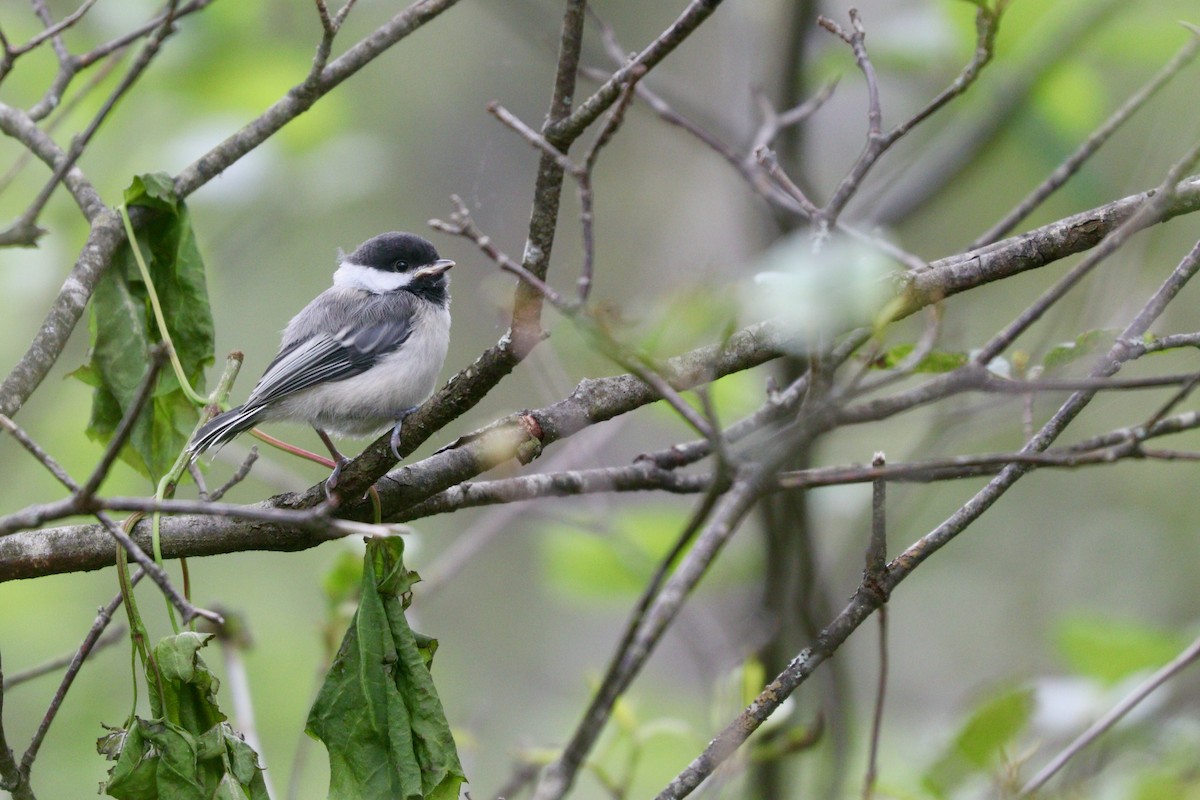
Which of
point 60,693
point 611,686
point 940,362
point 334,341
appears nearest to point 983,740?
point 940,362

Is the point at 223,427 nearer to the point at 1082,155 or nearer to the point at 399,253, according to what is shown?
the point at 399,253

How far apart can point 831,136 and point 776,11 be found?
6.42ft

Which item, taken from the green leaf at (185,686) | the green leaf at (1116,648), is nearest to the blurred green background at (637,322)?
the green leaf at (1116,648)

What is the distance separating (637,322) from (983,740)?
1386 millimetres

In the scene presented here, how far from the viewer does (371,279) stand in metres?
3.97

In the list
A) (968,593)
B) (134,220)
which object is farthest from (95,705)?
(968,593)

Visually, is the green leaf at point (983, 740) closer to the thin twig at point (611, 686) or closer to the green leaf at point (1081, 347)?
the green leaf at point (1081, 347)

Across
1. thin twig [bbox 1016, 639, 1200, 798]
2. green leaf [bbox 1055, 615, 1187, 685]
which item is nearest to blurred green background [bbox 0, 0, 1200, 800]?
green leaf [bbox 1055, 615, 1187, 685]

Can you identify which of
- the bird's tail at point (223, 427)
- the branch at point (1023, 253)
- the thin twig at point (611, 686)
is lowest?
the thin twig at point (611, 686)

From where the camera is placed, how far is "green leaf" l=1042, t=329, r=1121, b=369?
82.5 inches

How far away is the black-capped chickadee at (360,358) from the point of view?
336cm

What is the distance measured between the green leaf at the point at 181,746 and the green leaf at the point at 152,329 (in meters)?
1.06

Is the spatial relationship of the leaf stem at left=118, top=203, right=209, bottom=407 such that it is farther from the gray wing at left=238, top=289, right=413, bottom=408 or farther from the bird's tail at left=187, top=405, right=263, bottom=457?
the gray wing at left=238, top=289, right=413, bottom=408

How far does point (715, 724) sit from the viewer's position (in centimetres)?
291
